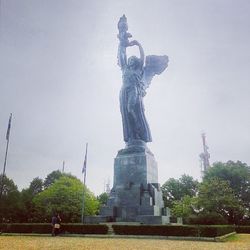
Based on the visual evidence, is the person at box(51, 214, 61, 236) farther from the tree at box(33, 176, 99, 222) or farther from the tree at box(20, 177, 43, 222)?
the tree at box(20, 177, 43, 222)

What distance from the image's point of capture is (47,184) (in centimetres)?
7106

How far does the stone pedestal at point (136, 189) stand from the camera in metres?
22.2

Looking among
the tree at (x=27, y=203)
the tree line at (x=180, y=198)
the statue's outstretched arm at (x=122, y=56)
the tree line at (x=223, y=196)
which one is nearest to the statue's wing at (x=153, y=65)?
the statue's outstretched arm at (x=122, y=56)

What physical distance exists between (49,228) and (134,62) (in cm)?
1532

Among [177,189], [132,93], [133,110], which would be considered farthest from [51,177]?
[132,93]

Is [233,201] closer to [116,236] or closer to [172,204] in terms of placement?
[172,204]

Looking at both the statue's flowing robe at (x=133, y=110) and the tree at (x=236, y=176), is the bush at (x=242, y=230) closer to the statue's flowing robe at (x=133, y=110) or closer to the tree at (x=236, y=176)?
the statue's flowing robe at (x=133, y=110)

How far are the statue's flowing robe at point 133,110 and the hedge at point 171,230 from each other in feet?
33.2

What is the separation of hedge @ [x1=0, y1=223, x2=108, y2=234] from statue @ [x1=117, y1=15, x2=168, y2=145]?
9448mm

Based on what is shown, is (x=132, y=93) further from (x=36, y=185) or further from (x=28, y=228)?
(x=36, y=185)

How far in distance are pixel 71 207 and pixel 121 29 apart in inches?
1214

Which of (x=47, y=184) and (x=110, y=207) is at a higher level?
(x=47, y=184)

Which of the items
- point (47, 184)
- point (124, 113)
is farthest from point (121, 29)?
point (47, 184)

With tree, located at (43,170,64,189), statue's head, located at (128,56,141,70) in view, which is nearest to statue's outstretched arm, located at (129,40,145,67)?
statue's head, located at (128,56,141,70)
